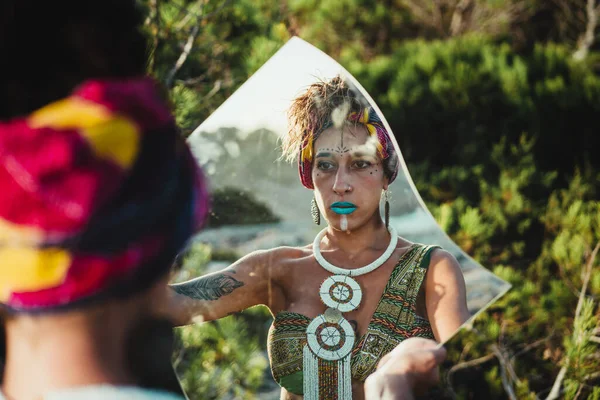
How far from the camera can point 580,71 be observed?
3.77 meters

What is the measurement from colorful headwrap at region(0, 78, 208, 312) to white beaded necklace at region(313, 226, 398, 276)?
0.53 m

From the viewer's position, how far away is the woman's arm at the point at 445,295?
1075 mm

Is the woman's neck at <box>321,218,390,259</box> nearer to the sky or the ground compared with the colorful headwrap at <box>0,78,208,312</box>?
nearer to the ground

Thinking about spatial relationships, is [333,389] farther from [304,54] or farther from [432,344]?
[304,54]

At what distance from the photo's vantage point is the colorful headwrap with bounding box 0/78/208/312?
23.0 inches

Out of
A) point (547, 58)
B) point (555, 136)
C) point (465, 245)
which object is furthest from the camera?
point (547, 58)

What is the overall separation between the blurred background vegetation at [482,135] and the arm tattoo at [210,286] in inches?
7.1

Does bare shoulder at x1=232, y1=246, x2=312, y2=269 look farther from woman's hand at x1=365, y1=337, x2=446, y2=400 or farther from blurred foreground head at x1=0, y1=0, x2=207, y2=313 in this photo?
blurred foreground head at x1=0, y1=0, x2=207, y2=313

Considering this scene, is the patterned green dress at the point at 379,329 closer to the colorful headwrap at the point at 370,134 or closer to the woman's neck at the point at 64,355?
the colorful headwrap at the point at 370,134

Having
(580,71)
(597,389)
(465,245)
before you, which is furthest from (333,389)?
(580,71)

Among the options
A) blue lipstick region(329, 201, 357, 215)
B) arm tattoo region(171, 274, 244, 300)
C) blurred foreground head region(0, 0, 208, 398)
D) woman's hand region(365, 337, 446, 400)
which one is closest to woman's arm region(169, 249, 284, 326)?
arm tattoo region(171, 274, 244, 300)

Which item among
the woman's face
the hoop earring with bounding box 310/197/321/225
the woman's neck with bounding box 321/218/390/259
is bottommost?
the woman's neck with bounding box 321/218/390/259

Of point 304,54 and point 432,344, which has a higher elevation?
point 304,54

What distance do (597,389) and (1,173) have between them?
1976mm
